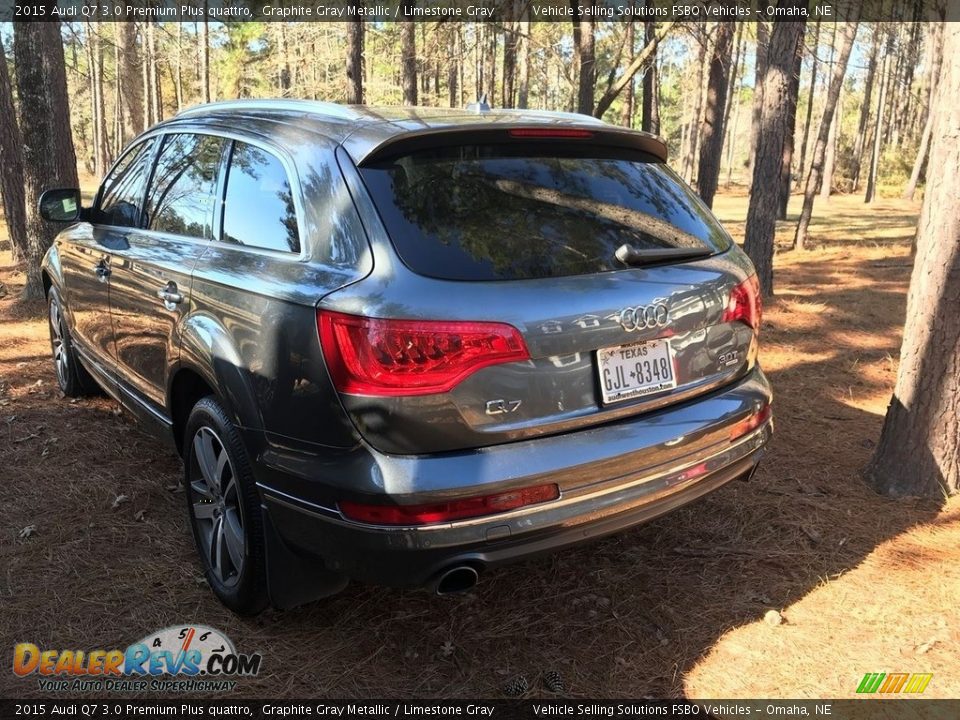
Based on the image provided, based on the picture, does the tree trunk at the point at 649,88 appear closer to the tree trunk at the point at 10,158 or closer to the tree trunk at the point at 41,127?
the tree trunk at the point at 41,127

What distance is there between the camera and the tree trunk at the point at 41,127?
8211 millimetres

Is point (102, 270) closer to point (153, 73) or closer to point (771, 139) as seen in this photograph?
point (771, 139)

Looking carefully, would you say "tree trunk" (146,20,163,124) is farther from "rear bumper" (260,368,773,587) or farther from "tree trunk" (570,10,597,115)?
"rear bumper" (260,368,773,587)

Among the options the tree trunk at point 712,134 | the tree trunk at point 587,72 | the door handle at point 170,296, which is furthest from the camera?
the tree trunk at point 712,134

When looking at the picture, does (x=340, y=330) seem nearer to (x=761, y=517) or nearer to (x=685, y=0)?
(x=761, y=517)

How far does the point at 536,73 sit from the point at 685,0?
30.4m

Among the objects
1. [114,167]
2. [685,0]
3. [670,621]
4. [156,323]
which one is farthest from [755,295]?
[685,0]

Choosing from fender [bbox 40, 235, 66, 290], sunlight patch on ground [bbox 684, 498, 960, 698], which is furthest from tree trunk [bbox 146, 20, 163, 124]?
sunlight patch on ground [bbox 684, 498, 960, 698]

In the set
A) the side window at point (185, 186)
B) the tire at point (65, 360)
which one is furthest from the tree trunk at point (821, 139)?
the side window at point (185, 186)

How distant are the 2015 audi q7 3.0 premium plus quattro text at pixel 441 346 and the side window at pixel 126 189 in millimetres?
1027

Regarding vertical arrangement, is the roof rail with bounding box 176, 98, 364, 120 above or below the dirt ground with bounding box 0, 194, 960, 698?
above

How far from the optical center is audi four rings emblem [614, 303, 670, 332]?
2498 millimetres

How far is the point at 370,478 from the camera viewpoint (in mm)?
2266

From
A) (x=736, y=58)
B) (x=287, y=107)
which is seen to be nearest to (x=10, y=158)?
(x=287, y=107)
